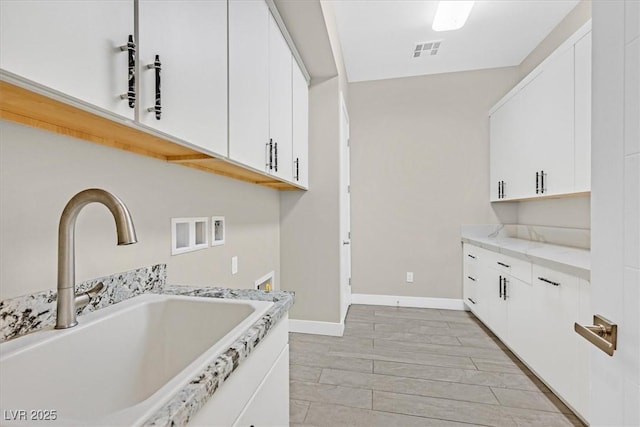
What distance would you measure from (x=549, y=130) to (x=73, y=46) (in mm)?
3105

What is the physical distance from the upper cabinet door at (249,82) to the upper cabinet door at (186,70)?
3.3 inches

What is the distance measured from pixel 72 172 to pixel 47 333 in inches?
18.8

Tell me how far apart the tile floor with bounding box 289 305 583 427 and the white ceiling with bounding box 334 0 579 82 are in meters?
2.92

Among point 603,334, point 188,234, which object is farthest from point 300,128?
point 603,334

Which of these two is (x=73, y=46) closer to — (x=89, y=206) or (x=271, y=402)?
(x=89, y=206)

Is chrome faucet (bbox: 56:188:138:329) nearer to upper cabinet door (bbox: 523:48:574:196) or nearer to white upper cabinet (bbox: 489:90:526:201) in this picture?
upper cabinet door (bbox: 523:48:574:196)

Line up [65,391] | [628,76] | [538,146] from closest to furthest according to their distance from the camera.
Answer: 1. [628,76]
2. [65,391]
3. [538,146]

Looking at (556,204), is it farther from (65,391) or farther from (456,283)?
(65,391)

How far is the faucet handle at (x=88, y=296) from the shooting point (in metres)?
0.86

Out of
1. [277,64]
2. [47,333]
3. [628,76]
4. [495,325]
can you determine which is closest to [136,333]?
[47,333]

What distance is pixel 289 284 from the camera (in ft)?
9.95

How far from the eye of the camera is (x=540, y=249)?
2459mm

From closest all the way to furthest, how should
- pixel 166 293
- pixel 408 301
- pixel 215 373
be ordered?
pixel 215 373 < pixel 166 293 < pixel 408 301

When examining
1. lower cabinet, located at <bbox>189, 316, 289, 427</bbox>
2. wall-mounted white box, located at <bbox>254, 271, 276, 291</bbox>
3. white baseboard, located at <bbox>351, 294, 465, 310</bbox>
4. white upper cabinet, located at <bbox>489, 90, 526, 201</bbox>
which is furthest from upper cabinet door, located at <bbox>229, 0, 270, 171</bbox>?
white baseboard, located at <bbox>351, 294, 465, 310</bbox>
